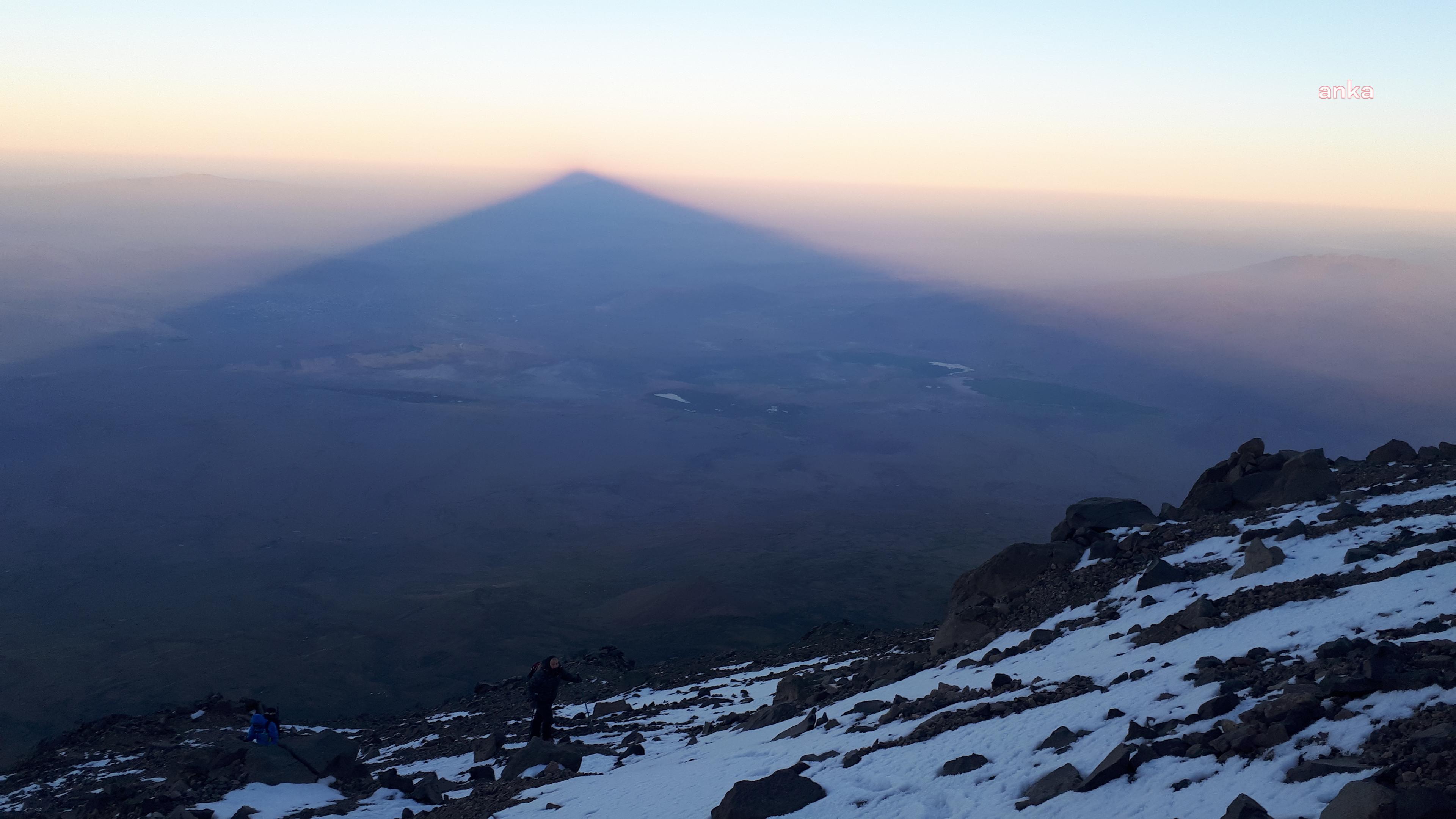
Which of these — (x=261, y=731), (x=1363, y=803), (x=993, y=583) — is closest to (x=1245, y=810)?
(x=1363, y=803)

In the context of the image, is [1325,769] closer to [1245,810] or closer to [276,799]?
[1245,810]

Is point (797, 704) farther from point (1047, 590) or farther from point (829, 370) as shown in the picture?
point (829, 370)

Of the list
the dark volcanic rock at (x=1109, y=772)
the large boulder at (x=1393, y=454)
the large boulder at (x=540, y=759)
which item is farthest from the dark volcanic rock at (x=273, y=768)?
the large boulder at (x=1393, y=454)

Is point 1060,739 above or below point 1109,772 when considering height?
below

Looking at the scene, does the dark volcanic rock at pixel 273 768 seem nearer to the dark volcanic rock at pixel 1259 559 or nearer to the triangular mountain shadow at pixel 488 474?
the dark volcanic rock at pixel 1259 559

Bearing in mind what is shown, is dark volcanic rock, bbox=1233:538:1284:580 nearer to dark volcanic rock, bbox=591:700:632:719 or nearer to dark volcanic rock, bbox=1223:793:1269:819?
dark volcanic rock, bbox=1223:793:1269:819

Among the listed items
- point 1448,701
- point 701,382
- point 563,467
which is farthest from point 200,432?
point 1448,701

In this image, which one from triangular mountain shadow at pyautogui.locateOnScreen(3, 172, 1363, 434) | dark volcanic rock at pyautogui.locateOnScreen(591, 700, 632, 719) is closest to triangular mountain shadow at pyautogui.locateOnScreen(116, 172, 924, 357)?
triangular mountain shadow at pyautogui.locateOnScreen(3, 172, 1363, 434)
